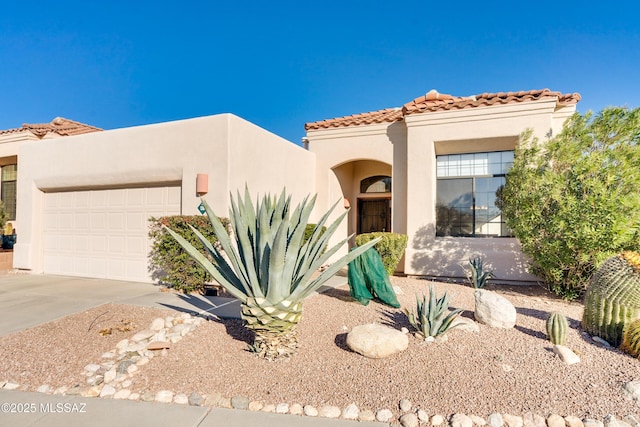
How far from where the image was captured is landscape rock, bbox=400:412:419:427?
249 centimetres

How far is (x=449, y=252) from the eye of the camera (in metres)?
8.76

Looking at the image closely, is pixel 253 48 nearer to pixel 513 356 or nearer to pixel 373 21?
pixel 373 21

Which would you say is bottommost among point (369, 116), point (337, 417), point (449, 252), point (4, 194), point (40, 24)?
point (337, 417)

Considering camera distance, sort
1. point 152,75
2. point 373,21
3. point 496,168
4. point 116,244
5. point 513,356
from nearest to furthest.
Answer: point 513,356
point 116,244
point 496,168
point 373,21
point 152,75

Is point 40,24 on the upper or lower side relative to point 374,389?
upper

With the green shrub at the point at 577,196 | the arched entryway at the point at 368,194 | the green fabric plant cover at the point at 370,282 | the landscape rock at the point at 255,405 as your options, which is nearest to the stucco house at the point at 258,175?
the green shrub at the point at 577,196

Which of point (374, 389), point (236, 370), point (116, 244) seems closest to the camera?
point (374, 389)

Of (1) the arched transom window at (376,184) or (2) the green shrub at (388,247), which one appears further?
(1) the arched transom window at (376,184)

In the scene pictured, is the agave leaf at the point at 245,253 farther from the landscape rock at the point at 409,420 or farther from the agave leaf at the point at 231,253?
the landscape rock at the point at 409,420

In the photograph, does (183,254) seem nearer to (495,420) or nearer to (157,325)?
(157,325)

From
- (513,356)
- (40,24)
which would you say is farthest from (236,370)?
(40,24)

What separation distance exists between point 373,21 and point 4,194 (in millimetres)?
16402

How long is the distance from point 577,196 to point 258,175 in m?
6.76

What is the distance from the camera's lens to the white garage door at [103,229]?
26.0ft
